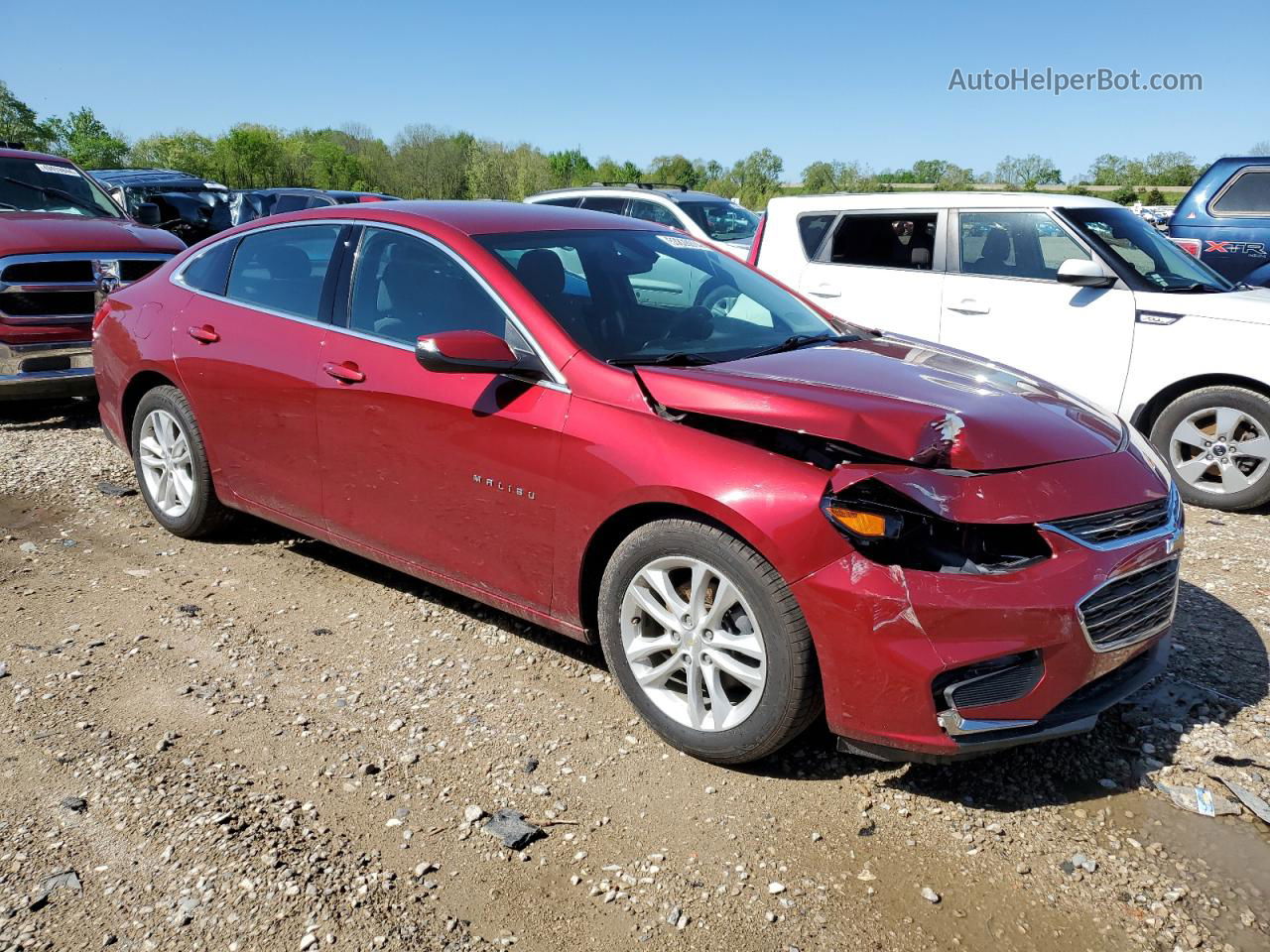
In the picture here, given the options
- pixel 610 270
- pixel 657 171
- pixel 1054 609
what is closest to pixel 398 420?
pixel 610 270

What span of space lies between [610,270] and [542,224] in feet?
1.31

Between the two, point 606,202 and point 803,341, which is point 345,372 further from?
point 606,202

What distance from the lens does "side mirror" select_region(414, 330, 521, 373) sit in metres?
3.37

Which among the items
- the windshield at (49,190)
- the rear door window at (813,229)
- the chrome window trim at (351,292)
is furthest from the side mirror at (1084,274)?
the windshield at (49,190)

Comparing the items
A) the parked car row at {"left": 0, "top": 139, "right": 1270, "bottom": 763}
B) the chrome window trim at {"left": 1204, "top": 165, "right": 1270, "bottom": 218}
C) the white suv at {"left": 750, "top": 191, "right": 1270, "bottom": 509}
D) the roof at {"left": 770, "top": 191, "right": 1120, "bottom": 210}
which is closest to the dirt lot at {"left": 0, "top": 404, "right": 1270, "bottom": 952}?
the parked car row at {"left": 0, "top": 139, "right": 1270, "bottom": 763}

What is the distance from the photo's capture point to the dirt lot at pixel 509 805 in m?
2.50

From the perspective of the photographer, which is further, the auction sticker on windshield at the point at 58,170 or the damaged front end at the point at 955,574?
the auction sticker on windshield at the point at 58,170

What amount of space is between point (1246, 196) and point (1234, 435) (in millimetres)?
5660

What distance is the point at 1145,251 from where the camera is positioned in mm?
6648

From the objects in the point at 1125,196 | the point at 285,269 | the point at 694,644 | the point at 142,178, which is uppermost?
the point at 142,178

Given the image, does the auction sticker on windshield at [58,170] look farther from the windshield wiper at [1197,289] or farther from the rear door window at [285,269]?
the windshield wiper at [1197,289]

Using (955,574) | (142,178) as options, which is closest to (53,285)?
(955,574)

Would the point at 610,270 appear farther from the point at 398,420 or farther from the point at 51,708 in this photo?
the point at 51,708

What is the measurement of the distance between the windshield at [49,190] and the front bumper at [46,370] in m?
1.68
